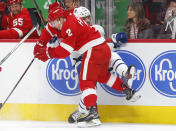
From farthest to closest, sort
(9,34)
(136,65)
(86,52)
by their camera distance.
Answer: (9,34) → (136,65) → (86,52)

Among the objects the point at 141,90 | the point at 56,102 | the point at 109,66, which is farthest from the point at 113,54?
the point at 56,102

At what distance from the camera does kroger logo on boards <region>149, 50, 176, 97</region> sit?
371cm

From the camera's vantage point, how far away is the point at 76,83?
3865 mm

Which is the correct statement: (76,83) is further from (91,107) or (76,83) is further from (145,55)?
(145,55)

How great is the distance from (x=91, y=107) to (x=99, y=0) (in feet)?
4.81

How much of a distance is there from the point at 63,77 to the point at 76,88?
147mm

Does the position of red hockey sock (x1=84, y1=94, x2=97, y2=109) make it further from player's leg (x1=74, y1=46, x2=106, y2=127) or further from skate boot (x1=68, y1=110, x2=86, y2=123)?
skate boot (x1=68, y1=110, x2=86, y2=123)

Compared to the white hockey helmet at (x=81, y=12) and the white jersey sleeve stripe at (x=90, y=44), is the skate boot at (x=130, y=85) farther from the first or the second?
the white hockey helmet at (x=81, y=12)

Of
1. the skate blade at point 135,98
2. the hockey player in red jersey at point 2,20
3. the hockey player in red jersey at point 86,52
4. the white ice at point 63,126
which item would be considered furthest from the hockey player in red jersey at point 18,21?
the skate blade at point 135,98

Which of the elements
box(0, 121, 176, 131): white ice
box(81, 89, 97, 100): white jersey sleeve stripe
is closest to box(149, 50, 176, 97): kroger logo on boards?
box(0, 121, 176, 131): white ice

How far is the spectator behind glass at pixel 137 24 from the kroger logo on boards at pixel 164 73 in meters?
0.25

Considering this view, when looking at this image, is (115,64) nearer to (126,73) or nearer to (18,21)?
(126,73)

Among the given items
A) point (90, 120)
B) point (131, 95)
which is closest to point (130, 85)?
point (131, 95)

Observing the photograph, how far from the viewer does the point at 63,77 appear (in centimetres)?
388
